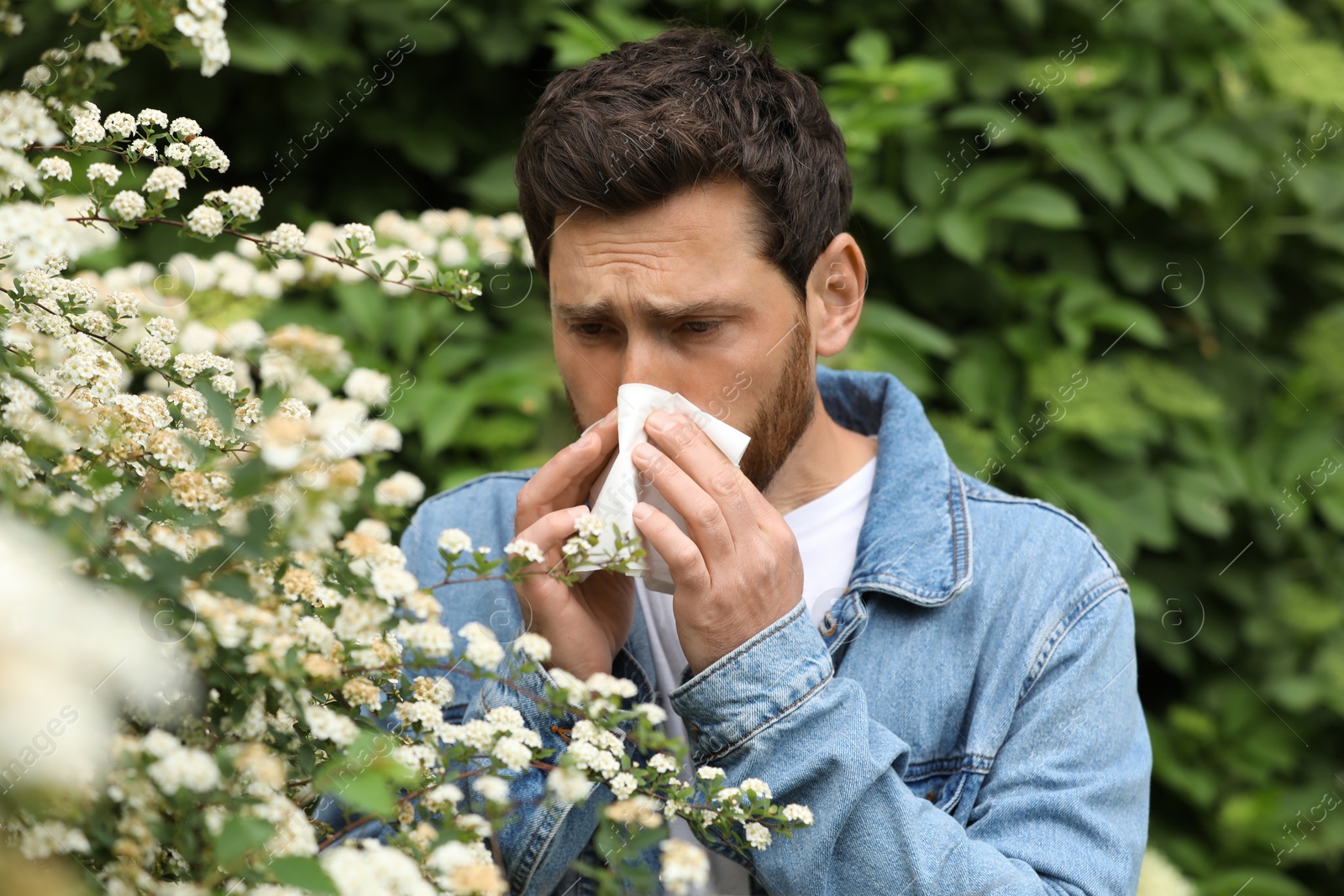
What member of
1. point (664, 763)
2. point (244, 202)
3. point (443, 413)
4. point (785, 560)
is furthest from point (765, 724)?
point (443, 413)

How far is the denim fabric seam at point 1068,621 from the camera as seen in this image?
1542 mm

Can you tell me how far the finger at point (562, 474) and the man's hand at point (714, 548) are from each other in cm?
9

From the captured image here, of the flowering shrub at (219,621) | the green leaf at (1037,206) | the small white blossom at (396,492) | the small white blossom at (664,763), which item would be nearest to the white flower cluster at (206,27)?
the flowering shrub at (219,621)

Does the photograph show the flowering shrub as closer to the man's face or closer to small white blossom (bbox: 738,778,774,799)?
small white blossom (bbox: 738,778,774,799)

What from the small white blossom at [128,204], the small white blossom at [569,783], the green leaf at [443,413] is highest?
the small white blossom at [128,204]

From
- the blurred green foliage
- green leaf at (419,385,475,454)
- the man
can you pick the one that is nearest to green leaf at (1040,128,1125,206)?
the blurred green foliage

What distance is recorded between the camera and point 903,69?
8.29 ft

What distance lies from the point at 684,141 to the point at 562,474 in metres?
0.53

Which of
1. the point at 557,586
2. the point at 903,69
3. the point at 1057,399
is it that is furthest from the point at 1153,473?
the point at 557,586

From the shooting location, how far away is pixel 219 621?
747 mm

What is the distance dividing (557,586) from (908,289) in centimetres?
175

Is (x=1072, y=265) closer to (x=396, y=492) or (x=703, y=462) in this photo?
(x=703, y=462)

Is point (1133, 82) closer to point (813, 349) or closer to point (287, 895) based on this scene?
point (813, 349)

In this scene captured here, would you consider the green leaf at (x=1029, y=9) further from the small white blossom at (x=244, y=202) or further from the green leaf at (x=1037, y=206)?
the small white blossom at (x=244, y=202)
